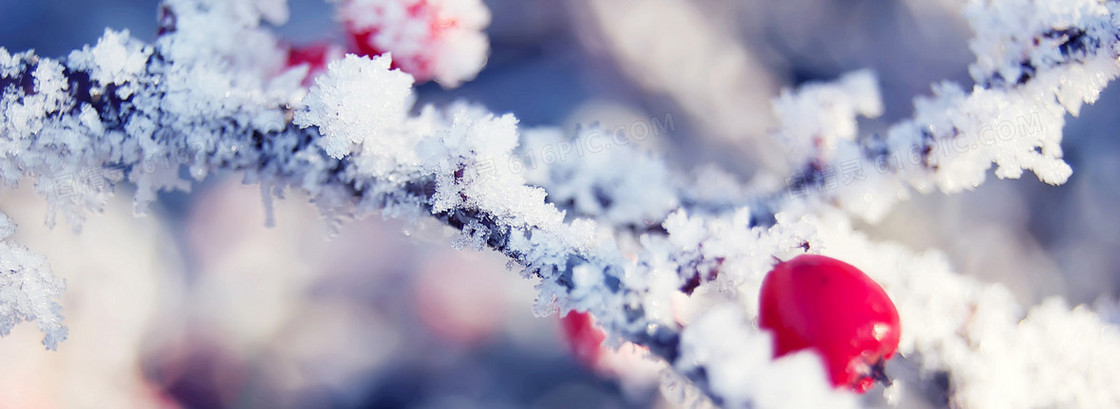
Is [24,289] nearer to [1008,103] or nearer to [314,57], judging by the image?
[314,57]

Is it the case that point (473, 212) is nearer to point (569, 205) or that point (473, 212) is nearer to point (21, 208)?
point (569, 205)

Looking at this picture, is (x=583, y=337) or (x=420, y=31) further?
(x=583, y=337)

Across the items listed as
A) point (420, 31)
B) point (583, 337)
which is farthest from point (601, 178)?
point (583, 337)

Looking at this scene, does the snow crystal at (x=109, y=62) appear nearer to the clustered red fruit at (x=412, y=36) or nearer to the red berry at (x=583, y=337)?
the clustered red fruit at (x=412, y=36)

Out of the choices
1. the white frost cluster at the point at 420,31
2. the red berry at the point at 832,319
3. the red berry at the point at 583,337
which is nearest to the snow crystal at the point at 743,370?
the red berry at the point at 832,319

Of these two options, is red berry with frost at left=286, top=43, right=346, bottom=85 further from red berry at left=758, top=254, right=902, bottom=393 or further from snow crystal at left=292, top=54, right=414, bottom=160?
red berry at left=758, top=254, right=902, bottom=393

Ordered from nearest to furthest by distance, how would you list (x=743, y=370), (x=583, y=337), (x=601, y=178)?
(x=743, y=370)
(x=601, y=178)
(x=583, y=337)
